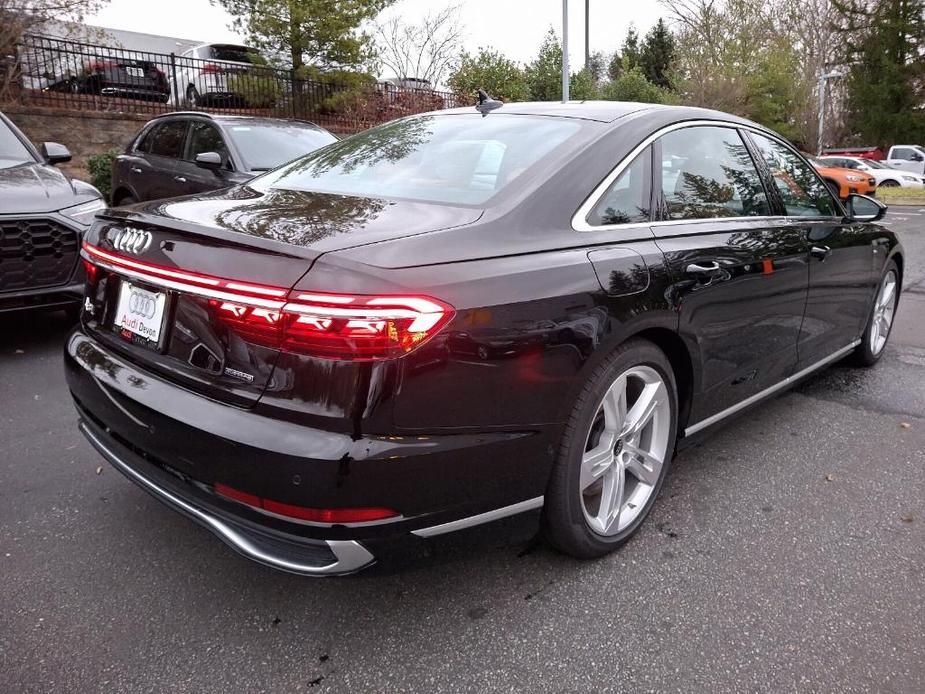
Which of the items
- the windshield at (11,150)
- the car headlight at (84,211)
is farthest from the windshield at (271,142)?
the car headlight at (84,211)

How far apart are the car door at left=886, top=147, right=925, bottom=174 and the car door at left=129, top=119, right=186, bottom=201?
33.1 m

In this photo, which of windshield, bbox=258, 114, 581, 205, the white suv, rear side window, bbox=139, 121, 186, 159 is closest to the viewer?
windshield, bbox=258, 114, 581, 205

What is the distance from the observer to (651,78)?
45.5m

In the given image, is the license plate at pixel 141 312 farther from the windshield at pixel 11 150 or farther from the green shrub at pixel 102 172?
the green shrub at pixel 102 172

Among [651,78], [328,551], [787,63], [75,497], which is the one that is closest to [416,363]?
[328,551]

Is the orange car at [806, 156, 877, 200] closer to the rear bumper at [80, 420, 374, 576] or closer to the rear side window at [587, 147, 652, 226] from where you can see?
the rear side window at [587, 147, 652, 226]

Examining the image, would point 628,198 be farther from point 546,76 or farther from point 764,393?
point 546,76

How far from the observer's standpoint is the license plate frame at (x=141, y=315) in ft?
6.88

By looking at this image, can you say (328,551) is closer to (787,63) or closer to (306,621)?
(306,621)

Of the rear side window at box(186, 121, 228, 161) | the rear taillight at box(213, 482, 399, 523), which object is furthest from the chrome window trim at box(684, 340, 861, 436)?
the rear side window at box(186, 121, 228, 161)

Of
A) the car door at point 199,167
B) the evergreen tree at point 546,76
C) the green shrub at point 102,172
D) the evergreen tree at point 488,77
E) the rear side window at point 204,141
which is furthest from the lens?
the evergreen tree at point 546,76

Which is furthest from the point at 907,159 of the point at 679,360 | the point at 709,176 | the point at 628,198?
the point at 628,198

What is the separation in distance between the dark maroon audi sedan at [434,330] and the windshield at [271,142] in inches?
156

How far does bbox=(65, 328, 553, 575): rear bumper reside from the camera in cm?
177
